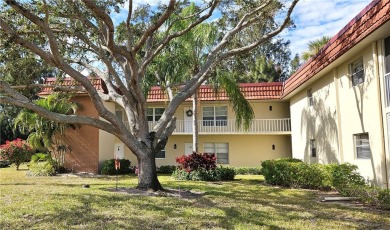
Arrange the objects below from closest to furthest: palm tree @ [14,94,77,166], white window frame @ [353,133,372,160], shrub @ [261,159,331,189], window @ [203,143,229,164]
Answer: white window frame @ [353,133,372,160], shrub @ [261,159,331,189], palm tree @ [14,94,77,166], window @ [203,143,229,164]

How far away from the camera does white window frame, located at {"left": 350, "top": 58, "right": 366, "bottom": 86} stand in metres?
12.5

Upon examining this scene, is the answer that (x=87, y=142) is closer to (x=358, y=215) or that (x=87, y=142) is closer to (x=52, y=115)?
(x=52, y=115)

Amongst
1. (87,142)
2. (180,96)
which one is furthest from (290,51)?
(180,96)

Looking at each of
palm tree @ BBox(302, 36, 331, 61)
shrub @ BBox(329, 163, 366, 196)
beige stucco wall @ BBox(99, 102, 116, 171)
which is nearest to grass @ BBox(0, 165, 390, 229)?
shrub @ BBox(329, 163, 366, 196)

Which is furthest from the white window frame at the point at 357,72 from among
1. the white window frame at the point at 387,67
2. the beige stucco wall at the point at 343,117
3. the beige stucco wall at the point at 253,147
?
the beige stucco wall at the point at 253,147

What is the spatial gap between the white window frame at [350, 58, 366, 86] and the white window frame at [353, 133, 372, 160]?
1.93 m

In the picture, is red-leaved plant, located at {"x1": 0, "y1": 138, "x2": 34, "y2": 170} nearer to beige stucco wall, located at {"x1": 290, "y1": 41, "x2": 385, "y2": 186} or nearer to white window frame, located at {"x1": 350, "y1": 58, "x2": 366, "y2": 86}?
Answer: beige stucco wall, located at {"x1": 290, "y1": 41, "x2": 385, "y2": 186}

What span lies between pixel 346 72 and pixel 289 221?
816cm

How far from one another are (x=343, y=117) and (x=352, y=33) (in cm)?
398

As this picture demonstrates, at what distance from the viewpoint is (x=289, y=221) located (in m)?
7.80

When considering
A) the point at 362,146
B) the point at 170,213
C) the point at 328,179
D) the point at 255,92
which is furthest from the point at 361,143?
the point at 255,92

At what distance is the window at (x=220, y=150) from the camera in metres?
25.2

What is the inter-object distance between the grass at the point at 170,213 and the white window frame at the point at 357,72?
4777mm

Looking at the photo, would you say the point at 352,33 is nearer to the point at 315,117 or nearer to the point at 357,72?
the point at 357,72
